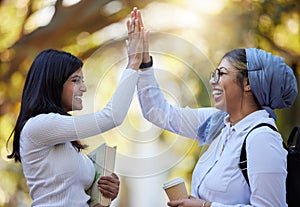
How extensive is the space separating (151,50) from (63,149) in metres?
0.36

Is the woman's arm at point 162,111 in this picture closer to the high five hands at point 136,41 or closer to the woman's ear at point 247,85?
the high five hands at point 136,41

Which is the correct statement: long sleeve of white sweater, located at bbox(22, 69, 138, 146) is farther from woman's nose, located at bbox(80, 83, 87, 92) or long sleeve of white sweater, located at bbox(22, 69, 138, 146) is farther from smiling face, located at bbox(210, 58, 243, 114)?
smiling face, located at bbox(210, 58, 243, 114)

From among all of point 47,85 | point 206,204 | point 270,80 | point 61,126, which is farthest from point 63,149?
point 270,80

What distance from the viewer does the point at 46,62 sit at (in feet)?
4.68

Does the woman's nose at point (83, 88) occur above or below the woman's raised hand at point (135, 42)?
below

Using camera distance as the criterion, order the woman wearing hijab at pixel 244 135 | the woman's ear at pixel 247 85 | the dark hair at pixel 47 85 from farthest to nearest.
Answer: the dark hair at pixel 47 85, the woman's ear at pixel 247 85, the woman wearing hijab at pixel 244 135

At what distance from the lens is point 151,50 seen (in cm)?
147

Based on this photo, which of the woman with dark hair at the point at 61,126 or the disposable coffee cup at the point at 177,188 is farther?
A: the woman with dark hair at the point at 61,126

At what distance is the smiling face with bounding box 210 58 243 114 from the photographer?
4.21ft

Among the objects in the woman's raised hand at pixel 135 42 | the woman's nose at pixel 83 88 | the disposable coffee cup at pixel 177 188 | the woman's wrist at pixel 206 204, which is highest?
the woman's raised hand at pixel 135 42

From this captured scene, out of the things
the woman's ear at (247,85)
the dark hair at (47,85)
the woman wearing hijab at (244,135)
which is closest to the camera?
the woman wearing hijab at (244,135)

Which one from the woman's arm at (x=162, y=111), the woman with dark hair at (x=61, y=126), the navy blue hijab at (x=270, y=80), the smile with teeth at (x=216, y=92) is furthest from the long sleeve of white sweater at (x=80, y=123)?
the navy blue hijab at (x=270, y=80)

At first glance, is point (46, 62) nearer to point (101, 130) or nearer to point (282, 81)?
point (101, 130)

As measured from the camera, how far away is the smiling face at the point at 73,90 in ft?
4.67
